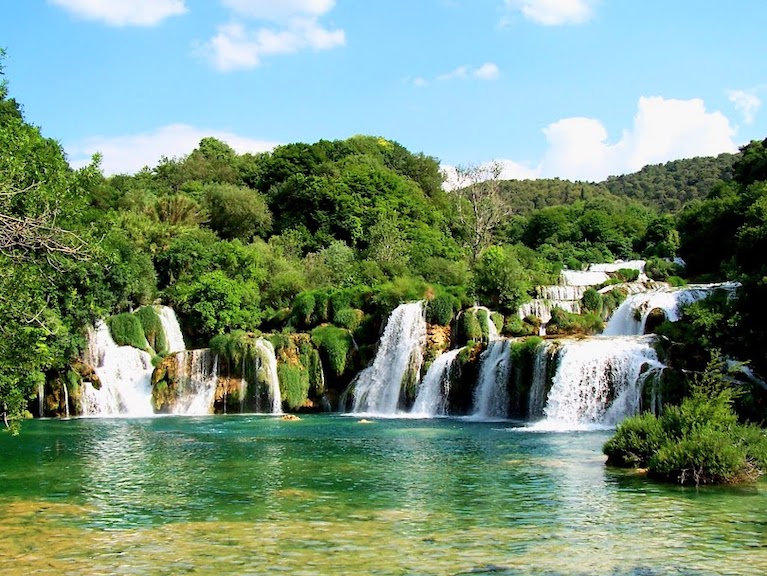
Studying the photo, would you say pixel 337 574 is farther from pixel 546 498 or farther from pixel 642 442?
pixel 642 442

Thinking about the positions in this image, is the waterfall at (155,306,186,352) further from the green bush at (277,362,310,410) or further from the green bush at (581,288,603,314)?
the green bush at (581,288,603,314)

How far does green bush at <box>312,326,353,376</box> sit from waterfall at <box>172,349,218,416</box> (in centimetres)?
535

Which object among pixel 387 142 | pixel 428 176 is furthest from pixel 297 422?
pixel 387 142

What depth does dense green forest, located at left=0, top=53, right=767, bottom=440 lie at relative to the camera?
18047 mm

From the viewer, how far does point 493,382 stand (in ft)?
114

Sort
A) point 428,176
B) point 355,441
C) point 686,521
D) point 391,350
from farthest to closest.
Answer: point 428,176
point 391,350
point 355,441
point 686,521

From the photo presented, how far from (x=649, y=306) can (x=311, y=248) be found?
3183cm

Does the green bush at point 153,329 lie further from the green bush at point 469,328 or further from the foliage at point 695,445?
the foliage at point 695,445

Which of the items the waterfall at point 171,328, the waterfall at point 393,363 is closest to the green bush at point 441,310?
the waterfall at point 393,363

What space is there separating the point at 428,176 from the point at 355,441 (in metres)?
59.2

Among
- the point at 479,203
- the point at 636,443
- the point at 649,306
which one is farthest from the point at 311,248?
the point at 636,443

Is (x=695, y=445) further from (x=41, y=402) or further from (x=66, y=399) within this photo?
(x=41, y=402)

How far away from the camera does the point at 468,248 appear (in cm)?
6794

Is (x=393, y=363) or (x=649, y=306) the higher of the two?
(x=649, y=306)
